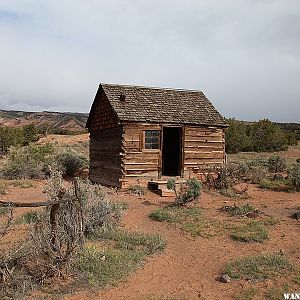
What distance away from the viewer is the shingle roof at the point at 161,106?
15375 millimetres

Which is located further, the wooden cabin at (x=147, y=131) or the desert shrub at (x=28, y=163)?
the desert shrub at (x=28, y=163)

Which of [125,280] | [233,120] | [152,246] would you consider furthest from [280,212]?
[233,120]

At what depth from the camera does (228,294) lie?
5836 millimetres

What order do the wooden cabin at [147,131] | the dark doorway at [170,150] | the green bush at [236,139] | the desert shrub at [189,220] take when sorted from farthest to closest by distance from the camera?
1. the green bush at [236,139]
2. the dark doorway at [170,150]
3. the wooden cabin at [147,131]
4. the desert shrub at [189,220]

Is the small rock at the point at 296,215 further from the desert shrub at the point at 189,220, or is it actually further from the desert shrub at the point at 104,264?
the desert shrub at the point at 104,264

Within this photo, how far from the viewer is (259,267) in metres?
6.61

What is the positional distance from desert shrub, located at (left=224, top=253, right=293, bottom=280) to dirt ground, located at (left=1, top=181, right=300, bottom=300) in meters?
0.19

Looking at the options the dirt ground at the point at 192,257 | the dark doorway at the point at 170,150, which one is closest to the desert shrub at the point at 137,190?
the dirt ground at the point at 192,257

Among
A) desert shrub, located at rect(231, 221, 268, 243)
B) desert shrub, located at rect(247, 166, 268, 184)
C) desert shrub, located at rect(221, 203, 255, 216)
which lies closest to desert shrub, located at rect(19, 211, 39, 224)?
desert shrub, located at rect(231, 221, 268, 243)

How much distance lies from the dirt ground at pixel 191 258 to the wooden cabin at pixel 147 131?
3.27 metres

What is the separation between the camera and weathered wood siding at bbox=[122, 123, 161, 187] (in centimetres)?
1507

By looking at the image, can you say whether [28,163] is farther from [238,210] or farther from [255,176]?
[238,210]

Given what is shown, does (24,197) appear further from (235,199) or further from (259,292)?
(259,292)

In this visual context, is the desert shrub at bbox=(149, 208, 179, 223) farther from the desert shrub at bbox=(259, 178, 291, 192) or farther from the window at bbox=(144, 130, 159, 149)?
the desert shrub at bbox=(259, 178, 291, 192)
